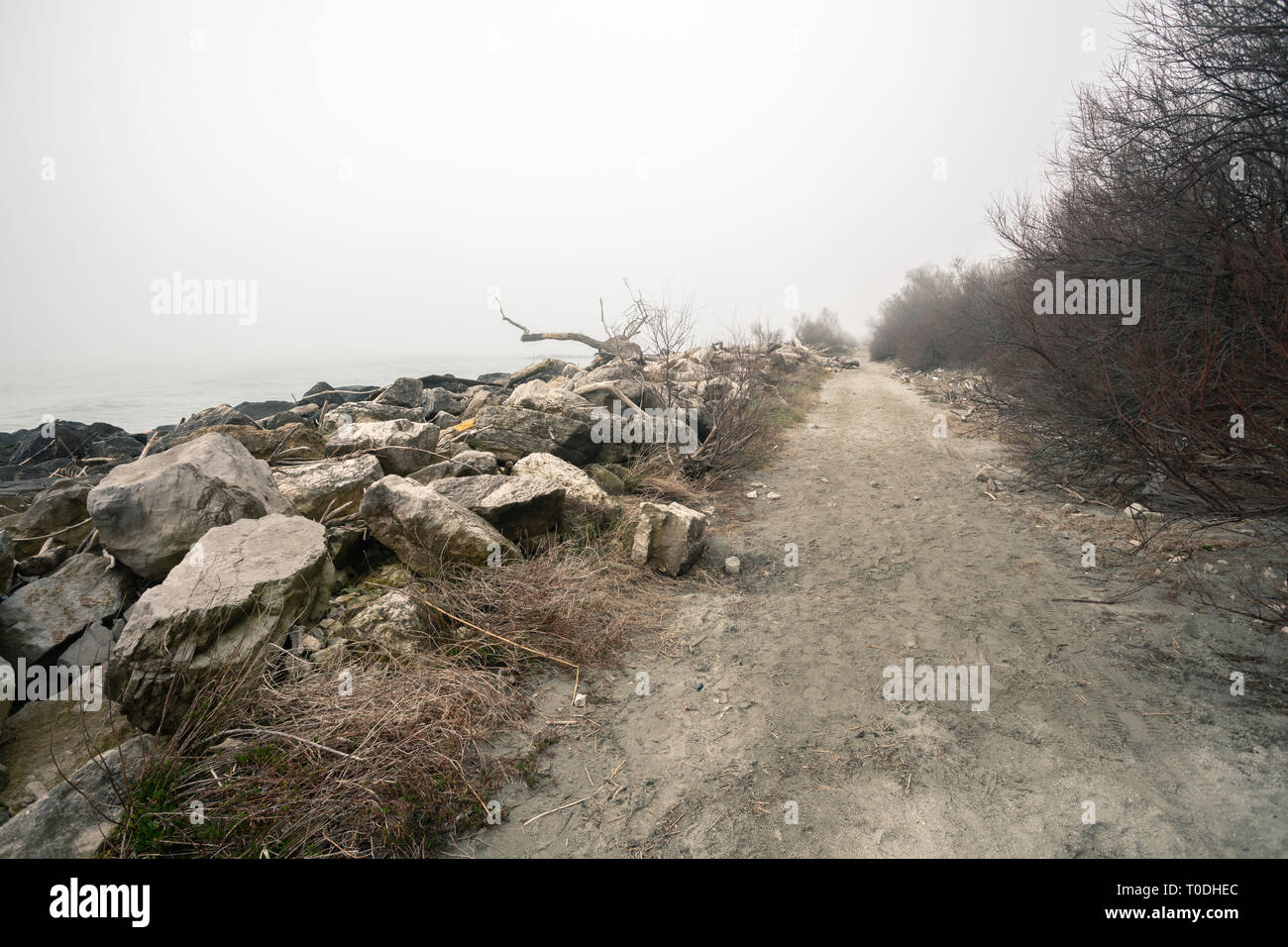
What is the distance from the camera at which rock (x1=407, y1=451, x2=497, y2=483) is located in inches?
213

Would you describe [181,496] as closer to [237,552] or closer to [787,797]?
[237,552]

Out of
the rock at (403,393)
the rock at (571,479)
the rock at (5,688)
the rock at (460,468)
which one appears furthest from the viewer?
the rock at (403,393)

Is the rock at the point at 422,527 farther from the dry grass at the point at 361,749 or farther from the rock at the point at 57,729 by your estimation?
the rock at the point at 57,729

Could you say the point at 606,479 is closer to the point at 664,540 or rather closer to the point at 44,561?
the point at 664,540

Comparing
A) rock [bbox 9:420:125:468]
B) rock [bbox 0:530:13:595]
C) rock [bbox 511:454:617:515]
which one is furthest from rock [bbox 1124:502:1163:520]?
rock [bbox 9:420:125:468]

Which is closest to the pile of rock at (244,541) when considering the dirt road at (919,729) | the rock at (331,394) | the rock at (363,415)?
the rock at (363,415)

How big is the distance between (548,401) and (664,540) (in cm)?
293

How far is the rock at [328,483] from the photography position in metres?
4.68

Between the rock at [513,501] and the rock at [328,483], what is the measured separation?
0.66m

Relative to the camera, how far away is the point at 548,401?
732 cm

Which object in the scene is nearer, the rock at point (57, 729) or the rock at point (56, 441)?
the rock at point (57, 729)

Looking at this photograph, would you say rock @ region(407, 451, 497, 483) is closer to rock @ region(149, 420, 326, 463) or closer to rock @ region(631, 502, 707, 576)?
rock @ region(149, 420, 326, 463)

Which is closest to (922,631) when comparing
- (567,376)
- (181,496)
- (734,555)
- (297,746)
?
(734,555)

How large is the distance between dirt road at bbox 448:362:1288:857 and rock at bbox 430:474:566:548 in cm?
151
